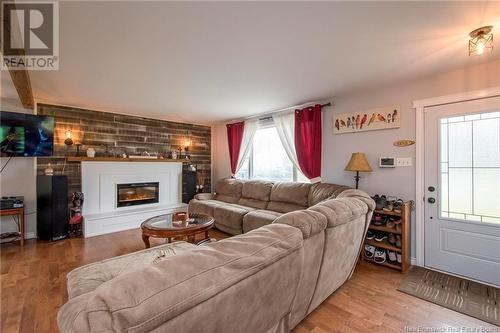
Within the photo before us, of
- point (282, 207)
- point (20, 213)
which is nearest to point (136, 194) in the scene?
point (20, 213)

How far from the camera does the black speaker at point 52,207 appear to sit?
369cm

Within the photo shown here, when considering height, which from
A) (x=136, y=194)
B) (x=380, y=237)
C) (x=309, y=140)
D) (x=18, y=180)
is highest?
(x=309, y=140)

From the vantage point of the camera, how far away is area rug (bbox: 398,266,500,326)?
79.0 inches

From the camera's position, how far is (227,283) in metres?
0.96

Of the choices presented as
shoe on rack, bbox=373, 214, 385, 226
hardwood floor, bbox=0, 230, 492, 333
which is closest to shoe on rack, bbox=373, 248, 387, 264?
hardwood floor, bbox=0, 230, 492, 333

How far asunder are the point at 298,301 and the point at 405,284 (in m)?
1.58

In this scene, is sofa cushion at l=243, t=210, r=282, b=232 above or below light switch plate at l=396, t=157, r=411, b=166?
below

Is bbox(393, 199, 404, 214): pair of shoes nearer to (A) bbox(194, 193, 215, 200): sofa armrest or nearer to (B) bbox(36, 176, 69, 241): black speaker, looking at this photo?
(A) bbox(194, 193, 215, 200): sofa armrest

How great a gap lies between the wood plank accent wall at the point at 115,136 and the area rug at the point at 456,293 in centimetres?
471

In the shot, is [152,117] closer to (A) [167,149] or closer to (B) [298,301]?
(A) [167,149]

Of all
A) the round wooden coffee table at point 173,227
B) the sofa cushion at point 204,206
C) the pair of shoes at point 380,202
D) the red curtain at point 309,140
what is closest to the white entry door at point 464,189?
the pair of shoes at point 380,202

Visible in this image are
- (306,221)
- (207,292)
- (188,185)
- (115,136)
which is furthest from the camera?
(188,185)

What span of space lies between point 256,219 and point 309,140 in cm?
162

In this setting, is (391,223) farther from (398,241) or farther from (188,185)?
(188,185)
